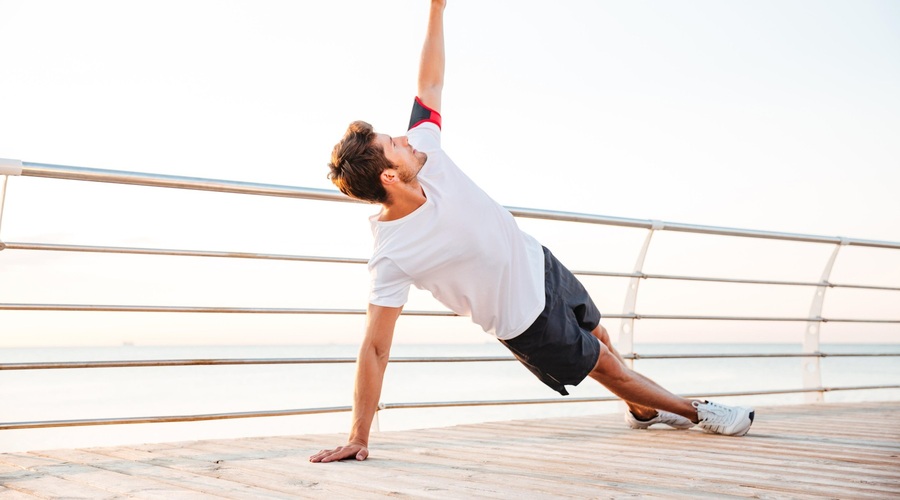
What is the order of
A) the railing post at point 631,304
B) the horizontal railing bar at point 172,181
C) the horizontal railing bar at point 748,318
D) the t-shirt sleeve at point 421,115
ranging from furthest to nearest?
the horizontal railing bar at point 748,318 < the railing post at point 631,304 < the t-shirt sleeve at point 421,115 < the horizontal railing bar at point 172,181

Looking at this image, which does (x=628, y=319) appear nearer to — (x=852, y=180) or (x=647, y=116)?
(x=647, y=116)

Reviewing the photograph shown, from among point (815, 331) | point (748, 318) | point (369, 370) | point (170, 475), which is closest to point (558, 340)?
point (369, 370)

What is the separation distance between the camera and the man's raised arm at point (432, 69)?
2539 millimetres

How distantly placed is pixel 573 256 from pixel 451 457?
67.4 ft

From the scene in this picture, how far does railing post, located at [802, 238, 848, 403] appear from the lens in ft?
13.9

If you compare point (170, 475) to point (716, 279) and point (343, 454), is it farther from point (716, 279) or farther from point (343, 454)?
point (716, 279)

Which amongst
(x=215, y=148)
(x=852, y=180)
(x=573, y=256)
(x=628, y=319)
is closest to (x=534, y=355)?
(x=628, y=319)

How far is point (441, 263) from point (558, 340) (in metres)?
0.47

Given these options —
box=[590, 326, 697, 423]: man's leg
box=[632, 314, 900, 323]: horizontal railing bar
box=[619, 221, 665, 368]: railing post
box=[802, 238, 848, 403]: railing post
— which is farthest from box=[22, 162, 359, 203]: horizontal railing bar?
box=[802, 238, 848, 403]: railing post

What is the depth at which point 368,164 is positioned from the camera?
2.22 m

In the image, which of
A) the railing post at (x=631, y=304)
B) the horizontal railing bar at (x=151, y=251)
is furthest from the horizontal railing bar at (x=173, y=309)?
the railing post at (x=631, y=304)

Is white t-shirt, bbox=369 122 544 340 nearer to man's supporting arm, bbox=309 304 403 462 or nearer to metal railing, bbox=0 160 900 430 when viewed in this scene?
man's supporting arm, bbox=309 304 403 462

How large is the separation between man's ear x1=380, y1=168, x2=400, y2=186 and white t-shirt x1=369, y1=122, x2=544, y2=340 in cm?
11

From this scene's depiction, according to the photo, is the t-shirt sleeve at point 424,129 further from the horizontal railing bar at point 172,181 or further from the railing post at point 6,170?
the railing post at point 6,170
